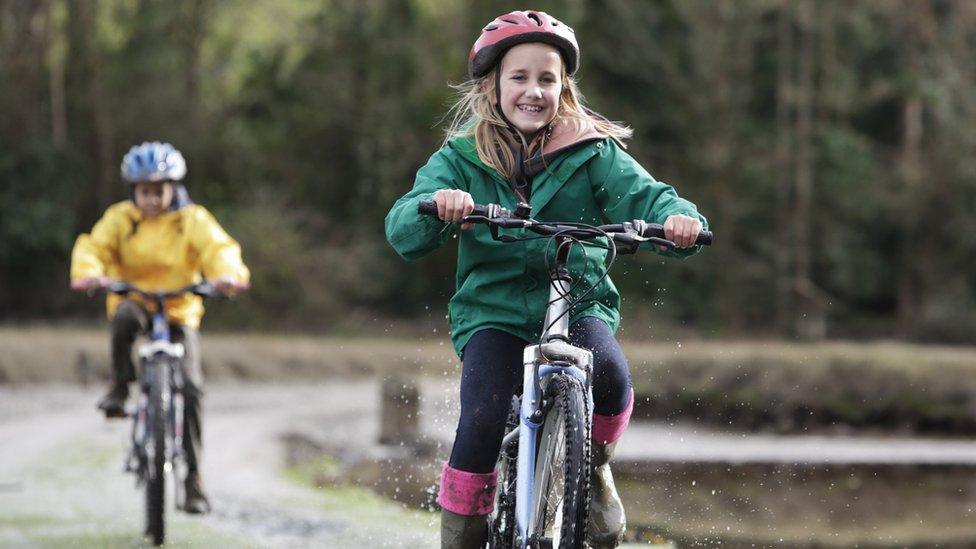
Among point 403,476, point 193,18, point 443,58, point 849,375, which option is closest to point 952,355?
point 849,375

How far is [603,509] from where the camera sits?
512 centimetres

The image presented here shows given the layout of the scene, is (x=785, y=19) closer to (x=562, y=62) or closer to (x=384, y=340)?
(x=384, y=340)

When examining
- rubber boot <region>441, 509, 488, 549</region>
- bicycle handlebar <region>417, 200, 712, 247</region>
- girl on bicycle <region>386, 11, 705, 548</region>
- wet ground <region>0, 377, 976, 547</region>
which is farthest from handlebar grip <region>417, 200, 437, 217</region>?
wet ground <region>0, 377, 976, 547</region>

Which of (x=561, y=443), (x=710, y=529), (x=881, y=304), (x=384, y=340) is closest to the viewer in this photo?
(x=561, y=443)

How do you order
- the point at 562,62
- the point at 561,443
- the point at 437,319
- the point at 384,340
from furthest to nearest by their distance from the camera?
the point at 437,319 → the point at 384,340 → the point at 562,62 → the point at 561,443

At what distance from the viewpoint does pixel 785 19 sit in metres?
32.4

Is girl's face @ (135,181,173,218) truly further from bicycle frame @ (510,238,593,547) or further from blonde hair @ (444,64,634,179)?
bicycle frame @ (510,238,593,547)

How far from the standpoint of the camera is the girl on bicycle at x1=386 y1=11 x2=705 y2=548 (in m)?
4.85

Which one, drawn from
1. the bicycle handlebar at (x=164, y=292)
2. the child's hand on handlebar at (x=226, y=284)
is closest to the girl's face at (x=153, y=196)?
the bicycle handlebar at (x=164, y=292)

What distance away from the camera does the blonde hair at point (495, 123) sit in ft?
16.4

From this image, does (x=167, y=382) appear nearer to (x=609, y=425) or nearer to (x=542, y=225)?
(x=609, y=425)

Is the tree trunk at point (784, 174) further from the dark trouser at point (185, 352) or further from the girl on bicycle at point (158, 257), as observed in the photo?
the dark trouser at point (185, 352)

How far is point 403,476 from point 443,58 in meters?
21.8

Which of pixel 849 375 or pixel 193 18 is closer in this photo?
pixel 849 375
